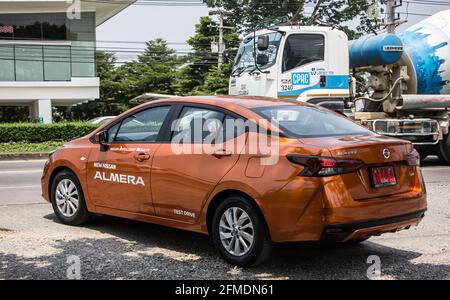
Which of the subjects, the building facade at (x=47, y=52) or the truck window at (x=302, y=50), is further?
the building facade at (x=47, y=52)

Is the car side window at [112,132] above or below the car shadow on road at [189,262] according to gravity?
above

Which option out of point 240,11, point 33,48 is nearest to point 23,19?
point 33,48

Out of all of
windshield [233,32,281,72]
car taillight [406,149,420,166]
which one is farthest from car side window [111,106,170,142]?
windshield [233,32,281,72]

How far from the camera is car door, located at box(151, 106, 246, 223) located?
17.1 ft

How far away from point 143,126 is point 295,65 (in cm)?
639

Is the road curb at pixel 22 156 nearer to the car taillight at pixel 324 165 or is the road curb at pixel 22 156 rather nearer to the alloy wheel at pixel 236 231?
the alloy wheel at pixel 236 231

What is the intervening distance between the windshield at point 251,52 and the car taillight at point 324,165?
24.2 ft

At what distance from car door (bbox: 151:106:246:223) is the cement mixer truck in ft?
20.6

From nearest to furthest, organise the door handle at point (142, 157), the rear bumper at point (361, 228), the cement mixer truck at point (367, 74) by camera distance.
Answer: the rear bumper at point (361, 228) → the door handle at point (142, 157) → the cement mixer truck at point (367, 74)

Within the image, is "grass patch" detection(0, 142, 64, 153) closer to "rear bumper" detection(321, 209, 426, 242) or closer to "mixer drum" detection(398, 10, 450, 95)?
"mixer drum" detection(398, 10, 450, 95)

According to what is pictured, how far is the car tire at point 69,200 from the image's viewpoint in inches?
262

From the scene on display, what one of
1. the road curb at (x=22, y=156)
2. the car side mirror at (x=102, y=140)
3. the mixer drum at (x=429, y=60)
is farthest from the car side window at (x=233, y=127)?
the road curb at (x=22, y=156)
